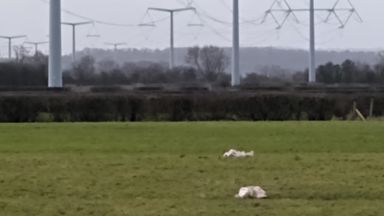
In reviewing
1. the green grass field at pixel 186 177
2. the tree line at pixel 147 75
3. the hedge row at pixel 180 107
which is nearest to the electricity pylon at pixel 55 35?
the hedge row at pixel 180 107

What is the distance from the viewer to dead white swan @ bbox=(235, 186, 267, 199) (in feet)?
45.7

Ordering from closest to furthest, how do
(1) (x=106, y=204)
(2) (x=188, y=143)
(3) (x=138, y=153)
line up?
(1) (x=106, y=204), (3) (x=138, y=153), (2) (x=188, y=143)

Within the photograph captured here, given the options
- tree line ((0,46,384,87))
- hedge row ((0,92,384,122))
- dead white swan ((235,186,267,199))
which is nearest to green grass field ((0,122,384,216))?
dead white swan ((235,186,267,199))

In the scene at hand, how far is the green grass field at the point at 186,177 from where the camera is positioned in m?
13.0

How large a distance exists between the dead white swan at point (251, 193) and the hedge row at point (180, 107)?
30.8 metres

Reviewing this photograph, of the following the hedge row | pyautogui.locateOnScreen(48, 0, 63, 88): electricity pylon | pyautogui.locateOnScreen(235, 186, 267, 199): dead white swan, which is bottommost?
the hedge row

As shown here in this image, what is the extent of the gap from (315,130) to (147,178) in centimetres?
1778

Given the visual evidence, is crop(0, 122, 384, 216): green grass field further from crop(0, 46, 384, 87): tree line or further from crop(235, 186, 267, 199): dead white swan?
crop(0, 46, 384, 87): tree line

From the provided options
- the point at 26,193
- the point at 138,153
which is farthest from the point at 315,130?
the point at 26,193

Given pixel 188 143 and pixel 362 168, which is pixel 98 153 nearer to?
pixel 188 143

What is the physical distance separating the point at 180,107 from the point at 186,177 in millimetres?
28859

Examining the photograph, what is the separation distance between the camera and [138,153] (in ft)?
79.0

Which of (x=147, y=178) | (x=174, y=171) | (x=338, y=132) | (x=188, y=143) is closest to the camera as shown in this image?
(x=147, y=178)

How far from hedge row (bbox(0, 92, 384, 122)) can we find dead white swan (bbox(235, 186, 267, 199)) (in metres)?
30.8
